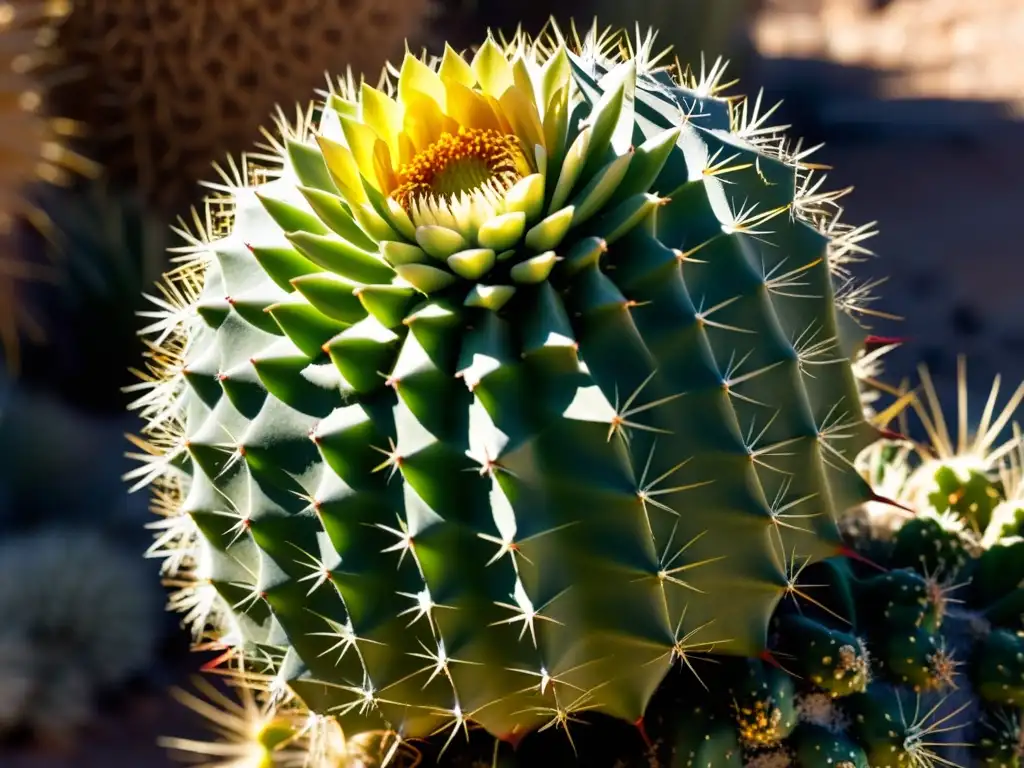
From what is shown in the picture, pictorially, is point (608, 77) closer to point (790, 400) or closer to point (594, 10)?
point (790, 400)

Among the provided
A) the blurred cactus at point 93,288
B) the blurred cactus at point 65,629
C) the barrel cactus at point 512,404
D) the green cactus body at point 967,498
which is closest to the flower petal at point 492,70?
the barrel cactus at point 512,404

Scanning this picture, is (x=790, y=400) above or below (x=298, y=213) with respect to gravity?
below

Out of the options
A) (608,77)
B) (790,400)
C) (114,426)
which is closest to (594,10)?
(114,426)

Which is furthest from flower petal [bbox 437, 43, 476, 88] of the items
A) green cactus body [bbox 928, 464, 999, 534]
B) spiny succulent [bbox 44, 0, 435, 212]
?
spiny succulent [bbox 44, 0, 435, 212]

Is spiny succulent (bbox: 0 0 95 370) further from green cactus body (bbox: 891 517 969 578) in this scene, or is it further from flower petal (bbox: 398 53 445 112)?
green cactus body (bbox: 891 517 969 578)

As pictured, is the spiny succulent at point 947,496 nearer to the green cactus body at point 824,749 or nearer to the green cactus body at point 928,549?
the green cactus body at point 928,549

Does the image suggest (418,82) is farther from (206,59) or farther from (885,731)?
(206,59)
